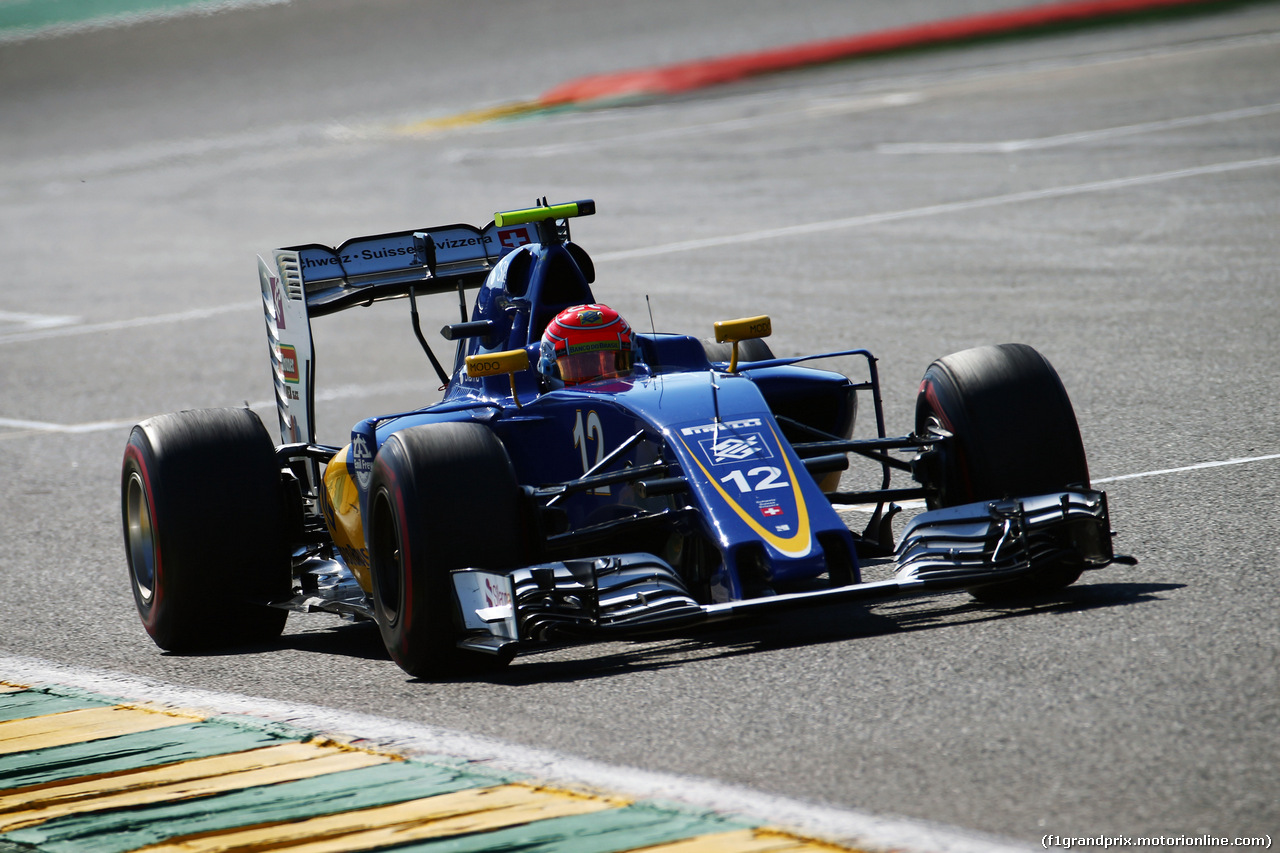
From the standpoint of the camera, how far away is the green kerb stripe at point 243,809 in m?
4.94

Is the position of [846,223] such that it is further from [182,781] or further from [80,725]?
[182,781]

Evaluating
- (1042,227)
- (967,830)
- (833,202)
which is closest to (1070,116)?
(833,202)

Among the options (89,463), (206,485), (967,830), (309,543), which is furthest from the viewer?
(89,463)

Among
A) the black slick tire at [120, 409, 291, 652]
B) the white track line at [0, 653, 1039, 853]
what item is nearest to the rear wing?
the black slick tire at [120, 409, 291, 652]

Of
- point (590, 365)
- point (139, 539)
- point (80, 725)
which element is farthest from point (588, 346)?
point (80, 725)

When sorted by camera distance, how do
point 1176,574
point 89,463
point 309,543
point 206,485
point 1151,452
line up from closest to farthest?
point 1176,574
point 206,485
point 309,543
point 1151,452
point 89,463

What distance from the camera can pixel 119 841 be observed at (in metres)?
4.91

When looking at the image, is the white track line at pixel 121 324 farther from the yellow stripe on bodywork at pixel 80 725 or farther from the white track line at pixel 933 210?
the yellow stripe on bodywork at pixel 80 725

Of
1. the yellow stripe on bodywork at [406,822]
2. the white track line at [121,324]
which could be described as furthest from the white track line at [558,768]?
the white track line at [121,324]

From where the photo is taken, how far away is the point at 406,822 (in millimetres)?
4812

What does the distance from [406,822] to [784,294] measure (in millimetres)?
11877

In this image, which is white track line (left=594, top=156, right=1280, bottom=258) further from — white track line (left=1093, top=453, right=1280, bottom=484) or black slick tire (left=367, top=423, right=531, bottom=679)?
black slick tire (left=367, top=423, right=531, bottom=679)

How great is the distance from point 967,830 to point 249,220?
868 inches

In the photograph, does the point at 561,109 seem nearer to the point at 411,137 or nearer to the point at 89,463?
the point at 411,137
